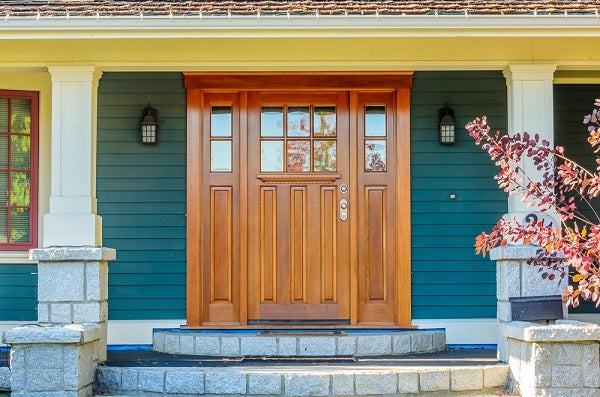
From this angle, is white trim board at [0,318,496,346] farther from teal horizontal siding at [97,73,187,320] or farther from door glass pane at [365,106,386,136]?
door glass pane at [365,106,386,136]

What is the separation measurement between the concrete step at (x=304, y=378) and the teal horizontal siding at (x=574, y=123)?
224cm

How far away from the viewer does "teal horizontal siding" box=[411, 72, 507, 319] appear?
22.9 ft

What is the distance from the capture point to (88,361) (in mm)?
5531

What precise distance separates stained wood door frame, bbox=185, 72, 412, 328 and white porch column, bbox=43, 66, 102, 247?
3.47 feet

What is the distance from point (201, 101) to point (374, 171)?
162 centimetres

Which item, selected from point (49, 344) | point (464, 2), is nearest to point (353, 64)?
point (464, 2)

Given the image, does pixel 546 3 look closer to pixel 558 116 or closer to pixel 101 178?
pixel 558 116

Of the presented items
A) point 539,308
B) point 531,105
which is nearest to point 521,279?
point 539,308

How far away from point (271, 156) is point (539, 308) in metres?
2.62

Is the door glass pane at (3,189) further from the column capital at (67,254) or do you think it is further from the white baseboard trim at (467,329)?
the white baseboard trim at (467,329)

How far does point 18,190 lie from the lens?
7.20 m

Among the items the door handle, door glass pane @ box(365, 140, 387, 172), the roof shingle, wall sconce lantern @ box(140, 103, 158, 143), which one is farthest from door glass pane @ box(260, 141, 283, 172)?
the roof shingle

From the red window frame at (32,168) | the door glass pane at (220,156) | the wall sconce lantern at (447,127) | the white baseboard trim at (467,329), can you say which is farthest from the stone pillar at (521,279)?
the red window frame at (32,168)

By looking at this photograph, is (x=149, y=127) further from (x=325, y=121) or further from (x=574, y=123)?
(x=574, y=123)
